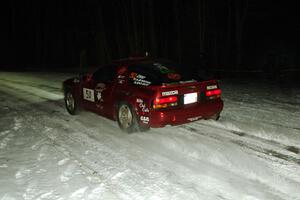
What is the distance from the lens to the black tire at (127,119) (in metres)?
6.84

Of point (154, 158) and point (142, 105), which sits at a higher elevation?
point (142, 105)

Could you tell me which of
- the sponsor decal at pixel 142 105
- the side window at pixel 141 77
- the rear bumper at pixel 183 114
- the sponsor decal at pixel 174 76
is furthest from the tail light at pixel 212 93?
the sponsor decal at pixel 142 105

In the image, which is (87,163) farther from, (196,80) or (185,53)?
(185,53)

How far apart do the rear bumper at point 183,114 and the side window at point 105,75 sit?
1729 millimetres

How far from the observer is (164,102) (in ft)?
20.9

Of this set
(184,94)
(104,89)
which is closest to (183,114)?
(184,94)

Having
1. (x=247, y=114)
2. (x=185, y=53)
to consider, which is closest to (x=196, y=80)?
(x=247, y=114)

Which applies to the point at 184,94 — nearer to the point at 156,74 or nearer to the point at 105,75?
the point at 156,74

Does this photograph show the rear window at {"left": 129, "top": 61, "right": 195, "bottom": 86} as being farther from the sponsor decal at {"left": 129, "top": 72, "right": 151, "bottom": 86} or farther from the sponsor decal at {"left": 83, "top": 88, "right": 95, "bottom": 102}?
the sponsor decal at {"left": 83, "top": 88, "right": 95, "bottom": 102}

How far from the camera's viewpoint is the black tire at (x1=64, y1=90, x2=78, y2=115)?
908 centimetres

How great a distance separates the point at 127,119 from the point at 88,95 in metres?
1.72

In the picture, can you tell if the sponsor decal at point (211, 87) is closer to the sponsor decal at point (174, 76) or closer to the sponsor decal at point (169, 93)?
the sponsor decal at point (174, 76)

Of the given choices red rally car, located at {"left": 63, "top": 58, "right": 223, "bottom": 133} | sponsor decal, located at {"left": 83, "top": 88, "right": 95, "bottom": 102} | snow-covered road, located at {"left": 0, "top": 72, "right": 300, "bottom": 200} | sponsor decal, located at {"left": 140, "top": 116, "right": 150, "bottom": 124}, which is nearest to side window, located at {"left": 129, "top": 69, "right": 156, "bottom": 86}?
red rally car, located at {"left": 63, "top": 58, "right": 223, "bottom": 133}

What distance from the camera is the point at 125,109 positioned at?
23.3ft
